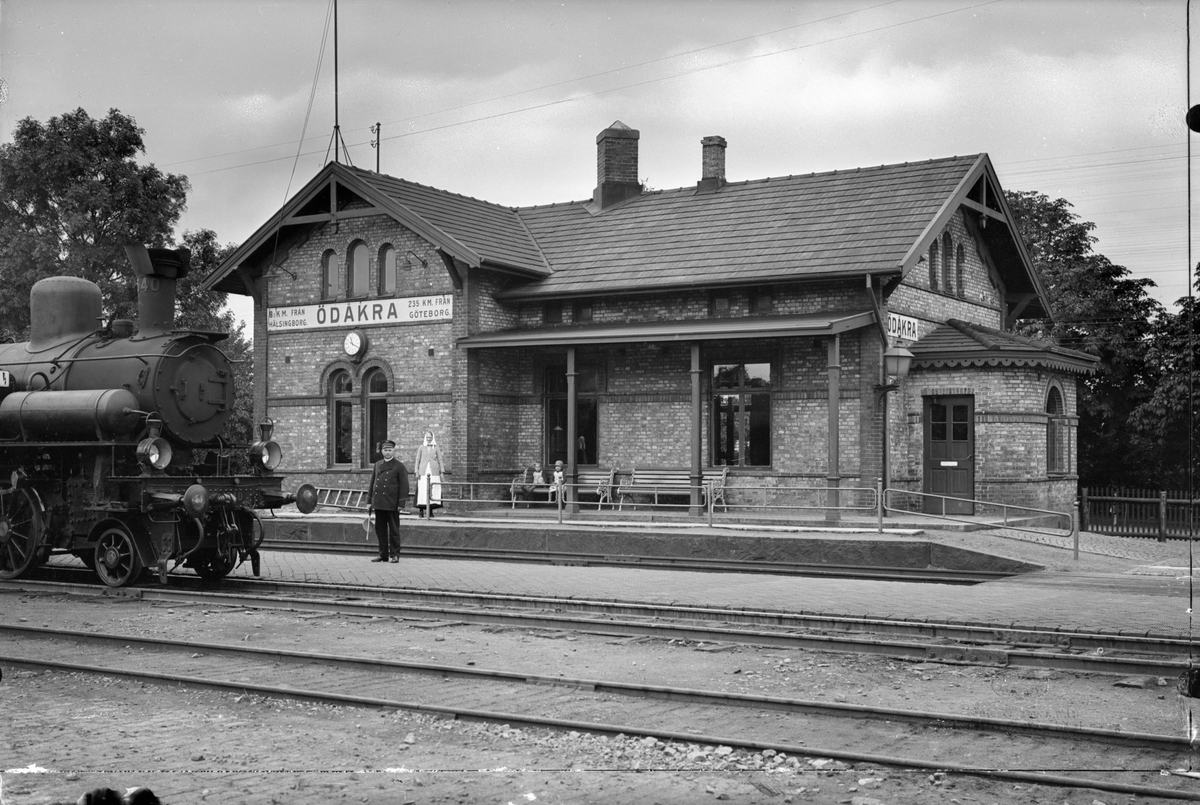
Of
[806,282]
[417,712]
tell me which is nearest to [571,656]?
[417,712]

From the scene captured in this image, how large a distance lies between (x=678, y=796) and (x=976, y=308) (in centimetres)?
2172

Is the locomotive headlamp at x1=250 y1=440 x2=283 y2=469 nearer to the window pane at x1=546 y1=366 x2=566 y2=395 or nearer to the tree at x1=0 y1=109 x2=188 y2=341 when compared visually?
the window pane at x1=546 y1=366 x2=566 y2=395

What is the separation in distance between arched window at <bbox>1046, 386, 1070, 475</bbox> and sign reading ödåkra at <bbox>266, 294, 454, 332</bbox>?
461 inches

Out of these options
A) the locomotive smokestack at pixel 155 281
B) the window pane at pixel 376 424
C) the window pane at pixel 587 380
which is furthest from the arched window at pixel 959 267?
the locomotive smokestack at pixel 155 281

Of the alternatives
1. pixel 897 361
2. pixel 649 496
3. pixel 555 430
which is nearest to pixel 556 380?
pixel 555 430

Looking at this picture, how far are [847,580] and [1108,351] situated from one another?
72.5 ft

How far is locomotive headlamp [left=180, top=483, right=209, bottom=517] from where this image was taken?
13.0 metres

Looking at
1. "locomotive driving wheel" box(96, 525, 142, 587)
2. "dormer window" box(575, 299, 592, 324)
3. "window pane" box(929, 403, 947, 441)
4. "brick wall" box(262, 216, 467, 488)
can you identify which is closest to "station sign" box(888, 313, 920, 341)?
"window pane" box(929, 403, 947, 441)

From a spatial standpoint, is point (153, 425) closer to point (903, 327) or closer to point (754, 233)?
point (754, 233)

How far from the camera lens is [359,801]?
539cm

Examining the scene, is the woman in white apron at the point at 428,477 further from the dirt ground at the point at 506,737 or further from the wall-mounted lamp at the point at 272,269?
the dirt ground at the point at 506,737

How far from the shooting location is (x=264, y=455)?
1471 centimetres

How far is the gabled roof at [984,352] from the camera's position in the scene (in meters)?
21.1

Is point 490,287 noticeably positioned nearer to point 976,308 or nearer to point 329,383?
point 329,383
